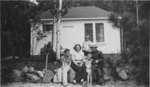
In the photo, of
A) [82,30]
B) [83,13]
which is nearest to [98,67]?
[82,30]

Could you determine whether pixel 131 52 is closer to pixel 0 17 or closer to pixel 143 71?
pixel 143 71

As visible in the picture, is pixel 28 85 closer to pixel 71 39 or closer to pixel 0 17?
pixel 71 39

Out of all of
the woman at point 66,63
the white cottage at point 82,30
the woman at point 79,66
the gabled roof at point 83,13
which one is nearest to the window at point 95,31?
the white cottage at point 82,30

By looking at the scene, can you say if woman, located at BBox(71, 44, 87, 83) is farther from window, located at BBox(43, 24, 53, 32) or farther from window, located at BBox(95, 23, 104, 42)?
window, located at BBox(43, 24, 53, 32)

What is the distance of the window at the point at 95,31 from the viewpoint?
2088 millimetres

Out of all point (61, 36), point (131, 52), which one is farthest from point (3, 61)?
point (131, 52)

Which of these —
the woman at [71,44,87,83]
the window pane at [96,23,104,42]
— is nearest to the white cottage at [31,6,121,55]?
the window pane at [96,23,104,42]

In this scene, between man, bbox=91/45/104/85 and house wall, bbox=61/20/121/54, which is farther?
man, bbox=91/45/104/85

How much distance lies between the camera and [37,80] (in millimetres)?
2162

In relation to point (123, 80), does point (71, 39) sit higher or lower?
higher

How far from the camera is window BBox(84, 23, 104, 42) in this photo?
6.85ft

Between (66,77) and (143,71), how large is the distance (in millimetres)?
915

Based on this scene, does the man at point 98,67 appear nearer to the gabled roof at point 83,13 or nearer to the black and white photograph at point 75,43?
the black and white photograph at point 75,43

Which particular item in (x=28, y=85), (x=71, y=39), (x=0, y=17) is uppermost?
(x=0, y=17)
